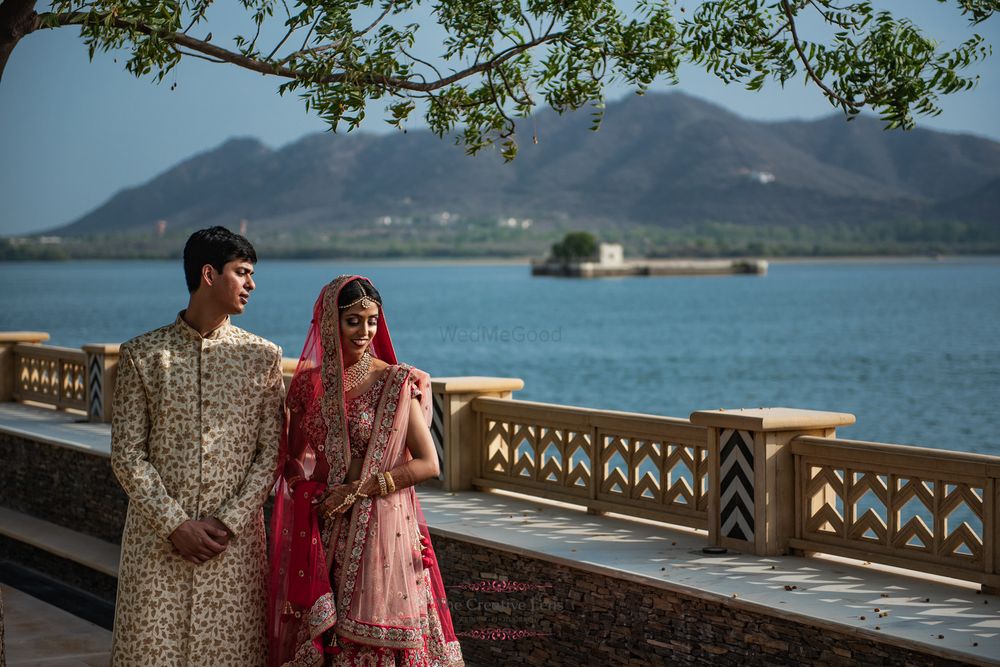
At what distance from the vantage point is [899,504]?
6.70 m

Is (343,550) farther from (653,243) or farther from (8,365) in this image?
(653,243)

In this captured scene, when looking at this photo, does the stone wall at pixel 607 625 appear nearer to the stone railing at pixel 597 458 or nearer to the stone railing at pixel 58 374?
the stone railing at pixel 597 458

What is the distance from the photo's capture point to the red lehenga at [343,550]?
4.59m

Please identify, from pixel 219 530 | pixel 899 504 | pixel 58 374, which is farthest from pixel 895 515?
pixel 58 374

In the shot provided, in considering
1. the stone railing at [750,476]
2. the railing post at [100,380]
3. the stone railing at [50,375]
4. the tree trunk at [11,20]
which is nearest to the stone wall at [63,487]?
the railing post at [100,380]

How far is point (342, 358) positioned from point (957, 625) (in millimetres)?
2922

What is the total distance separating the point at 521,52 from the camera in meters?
7.84

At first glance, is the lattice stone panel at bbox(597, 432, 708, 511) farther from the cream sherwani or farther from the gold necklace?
the cream sherwani

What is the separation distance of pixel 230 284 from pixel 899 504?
12.4 ft

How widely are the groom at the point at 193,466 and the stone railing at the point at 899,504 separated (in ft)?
10.8

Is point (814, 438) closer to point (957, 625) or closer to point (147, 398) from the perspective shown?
point (957, 625)

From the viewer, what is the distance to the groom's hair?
15.0ft

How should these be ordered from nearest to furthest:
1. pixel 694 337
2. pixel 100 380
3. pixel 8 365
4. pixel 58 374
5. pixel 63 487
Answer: pixel 63 487, pixel 100 380, pixel 58 374, pixel 8 365, pixel 694 337

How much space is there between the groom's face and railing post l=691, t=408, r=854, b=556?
3356 millimetres
